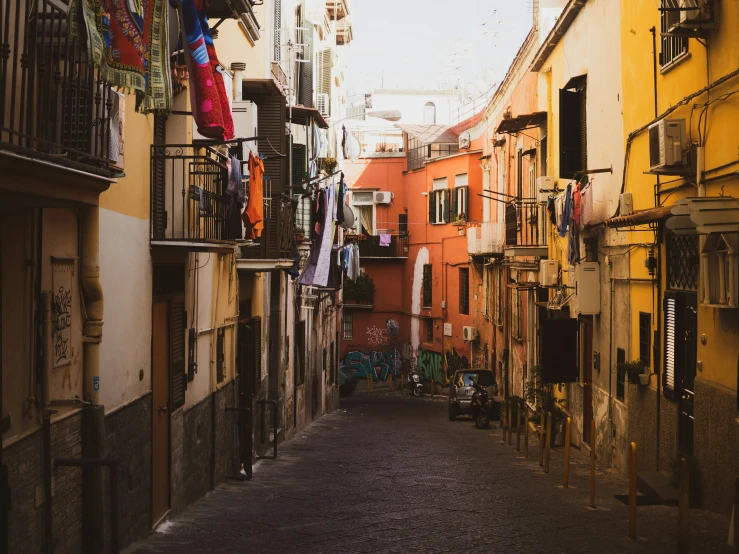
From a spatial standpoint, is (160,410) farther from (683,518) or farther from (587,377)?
(587,377)

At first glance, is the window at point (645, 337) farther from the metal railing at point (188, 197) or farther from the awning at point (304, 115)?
the awning at point (304, 115)

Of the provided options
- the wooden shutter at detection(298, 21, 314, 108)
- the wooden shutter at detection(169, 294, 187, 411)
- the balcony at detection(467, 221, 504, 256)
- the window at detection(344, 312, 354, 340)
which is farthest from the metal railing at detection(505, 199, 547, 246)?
the window at detection(344, 312, 354, 340)

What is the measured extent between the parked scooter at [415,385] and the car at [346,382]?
9.86 ft

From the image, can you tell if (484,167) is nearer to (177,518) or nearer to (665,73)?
(665,73)

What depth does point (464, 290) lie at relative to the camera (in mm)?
40656

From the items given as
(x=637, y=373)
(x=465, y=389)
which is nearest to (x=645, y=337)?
(x=637, y=373)

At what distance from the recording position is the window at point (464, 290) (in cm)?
4003

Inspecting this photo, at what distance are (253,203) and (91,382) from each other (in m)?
6.33

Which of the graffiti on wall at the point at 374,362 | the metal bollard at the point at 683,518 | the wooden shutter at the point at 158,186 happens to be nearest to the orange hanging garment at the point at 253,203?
the wooden shutter at the point at 158,186

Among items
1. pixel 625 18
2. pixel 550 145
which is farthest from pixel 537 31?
pixel 625 18

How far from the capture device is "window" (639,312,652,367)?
1352 cm

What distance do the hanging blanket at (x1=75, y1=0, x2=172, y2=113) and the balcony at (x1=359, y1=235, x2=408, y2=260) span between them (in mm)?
38757

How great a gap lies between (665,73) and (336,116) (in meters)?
29.2

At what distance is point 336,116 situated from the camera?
4081cm
